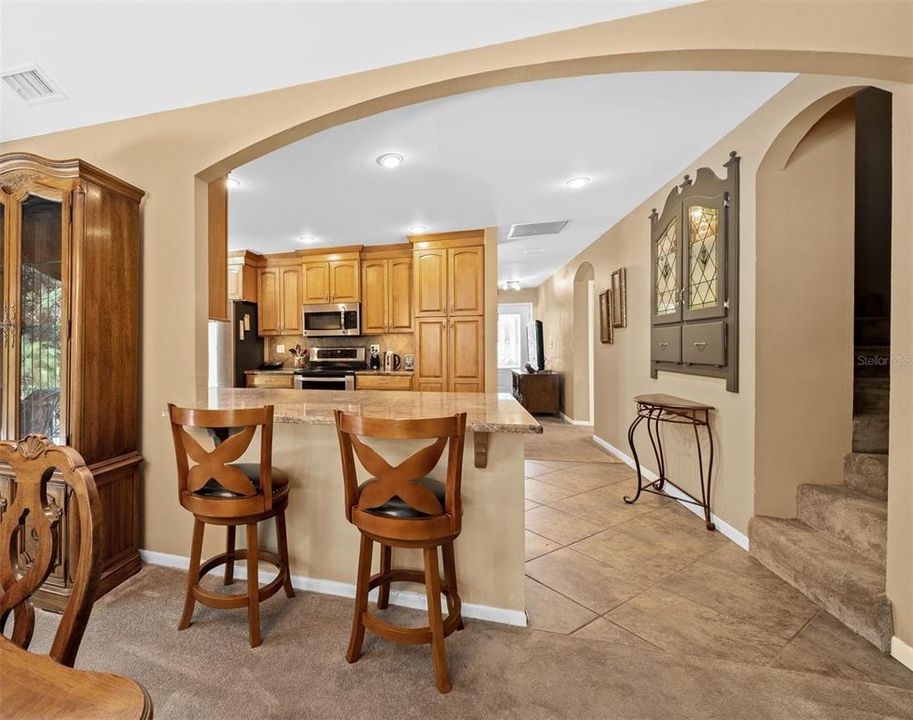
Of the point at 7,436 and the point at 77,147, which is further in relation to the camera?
the point at 77,147

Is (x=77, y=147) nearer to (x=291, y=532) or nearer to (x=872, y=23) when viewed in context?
(x=291, y=532)

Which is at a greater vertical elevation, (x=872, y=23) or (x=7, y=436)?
(x=872, y=23)

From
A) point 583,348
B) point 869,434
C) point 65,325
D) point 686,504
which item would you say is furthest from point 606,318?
point 65,325

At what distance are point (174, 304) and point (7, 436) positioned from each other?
970 millimetres

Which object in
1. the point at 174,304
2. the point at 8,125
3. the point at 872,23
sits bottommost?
the point at 174,304

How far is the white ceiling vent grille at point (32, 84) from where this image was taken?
1882 mm

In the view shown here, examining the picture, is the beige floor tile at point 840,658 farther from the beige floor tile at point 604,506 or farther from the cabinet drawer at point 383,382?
the cabinet drawer at point 383,382

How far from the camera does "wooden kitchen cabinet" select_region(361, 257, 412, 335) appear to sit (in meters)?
5.10

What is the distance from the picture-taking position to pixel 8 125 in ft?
Result: 7.57

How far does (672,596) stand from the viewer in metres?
1.98

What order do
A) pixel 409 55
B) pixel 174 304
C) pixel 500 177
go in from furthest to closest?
pixel 500 177
pixel 174 304
pixel 409 55

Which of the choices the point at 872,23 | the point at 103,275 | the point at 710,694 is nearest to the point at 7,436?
the point at 103,275

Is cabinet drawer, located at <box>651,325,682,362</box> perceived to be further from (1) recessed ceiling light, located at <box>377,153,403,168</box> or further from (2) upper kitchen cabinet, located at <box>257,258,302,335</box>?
(2) upper kitchen cabinet, located at <box>257,258,302,335</box>

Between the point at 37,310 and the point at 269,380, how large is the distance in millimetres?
3302
